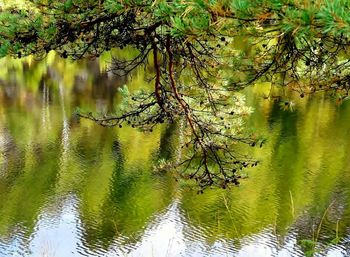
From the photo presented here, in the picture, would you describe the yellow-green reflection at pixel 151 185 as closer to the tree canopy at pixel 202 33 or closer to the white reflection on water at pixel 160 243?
the white reflection on water at pixel 160 243

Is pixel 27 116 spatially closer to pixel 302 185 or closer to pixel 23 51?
pixel 302 185

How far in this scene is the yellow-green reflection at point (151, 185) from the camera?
7.84m

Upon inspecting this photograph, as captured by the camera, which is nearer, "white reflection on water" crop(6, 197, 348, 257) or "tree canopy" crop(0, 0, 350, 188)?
"tree canopy" crop(0, 0, 350, 188)

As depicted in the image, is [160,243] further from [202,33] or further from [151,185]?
[202,33]

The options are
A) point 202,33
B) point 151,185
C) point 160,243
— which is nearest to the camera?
point 202,33

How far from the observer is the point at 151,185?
9.48 m

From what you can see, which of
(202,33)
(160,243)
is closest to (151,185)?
(160,243)

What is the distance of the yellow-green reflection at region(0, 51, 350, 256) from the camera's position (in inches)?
309

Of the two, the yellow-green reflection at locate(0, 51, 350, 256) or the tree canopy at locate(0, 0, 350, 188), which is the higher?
the tree canopy at locate(0, 0, 350, 188)

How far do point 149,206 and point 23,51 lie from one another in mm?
6305

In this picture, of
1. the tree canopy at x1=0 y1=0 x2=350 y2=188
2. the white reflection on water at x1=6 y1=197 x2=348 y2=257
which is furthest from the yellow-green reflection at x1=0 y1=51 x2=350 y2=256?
the tree canopy at x1=0 y1=0 x2=350 y2=188

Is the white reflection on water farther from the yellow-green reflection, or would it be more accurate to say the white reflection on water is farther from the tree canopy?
the tree canopy

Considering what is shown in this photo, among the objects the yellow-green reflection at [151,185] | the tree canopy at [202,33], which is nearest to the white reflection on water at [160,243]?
the yellow-green reflection at [151,185]

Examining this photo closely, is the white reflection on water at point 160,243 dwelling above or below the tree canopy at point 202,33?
below
